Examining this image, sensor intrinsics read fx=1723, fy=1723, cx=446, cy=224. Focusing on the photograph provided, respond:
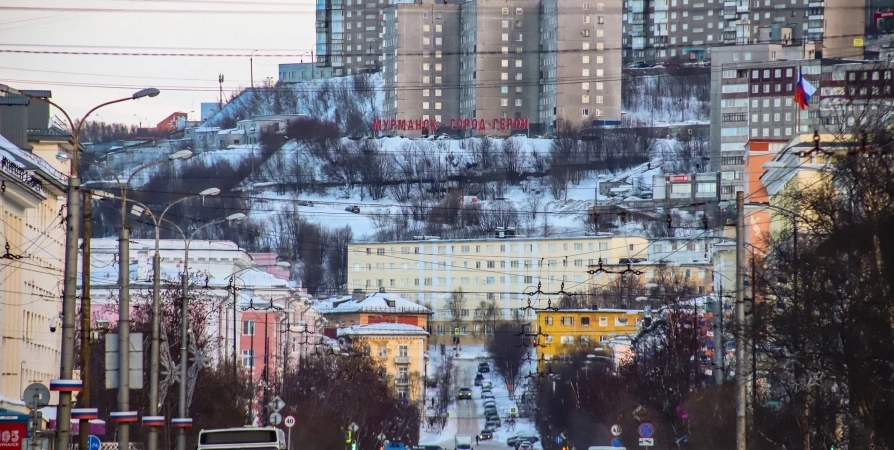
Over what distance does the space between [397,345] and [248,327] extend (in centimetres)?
4175

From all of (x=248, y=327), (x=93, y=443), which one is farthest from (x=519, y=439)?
(x=93, y=443)

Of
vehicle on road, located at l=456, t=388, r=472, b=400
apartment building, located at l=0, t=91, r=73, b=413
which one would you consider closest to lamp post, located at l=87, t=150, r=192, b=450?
apartment building, located at l=0, t=91, r=73, b=413

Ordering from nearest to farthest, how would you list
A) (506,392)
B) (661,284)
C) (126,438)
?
(126,438) → (661,284) → (506,392)

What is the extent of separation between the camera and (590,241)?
573 ft

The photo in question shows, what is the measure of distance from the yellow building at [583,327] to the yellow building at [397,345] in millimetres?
9571

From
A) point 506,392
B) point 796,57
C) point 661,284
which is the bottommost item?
point 506,392

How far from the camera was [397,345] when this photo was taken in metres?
134

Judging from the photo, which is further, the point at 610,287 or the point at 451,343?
the point at 451,343

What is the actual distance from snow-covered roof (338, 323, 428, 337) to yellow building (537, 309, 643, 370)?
33.2 ft

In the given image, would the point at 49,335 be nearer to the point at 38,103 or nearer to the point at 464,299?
the point at 38,103

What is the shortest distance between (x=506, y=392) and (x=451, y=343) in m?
26.4

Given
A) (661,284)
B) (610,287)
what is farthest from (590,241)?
(661,284)

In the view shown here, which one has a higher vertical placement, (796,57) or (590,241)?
(796,57)

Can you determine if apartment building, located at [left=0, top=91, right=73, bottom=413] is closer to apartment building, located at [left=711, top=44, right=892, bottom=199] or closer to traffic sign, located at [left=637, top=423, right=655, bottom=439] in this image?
traffic sign, located at [left=637, top=423, right=655, bottom=439]
